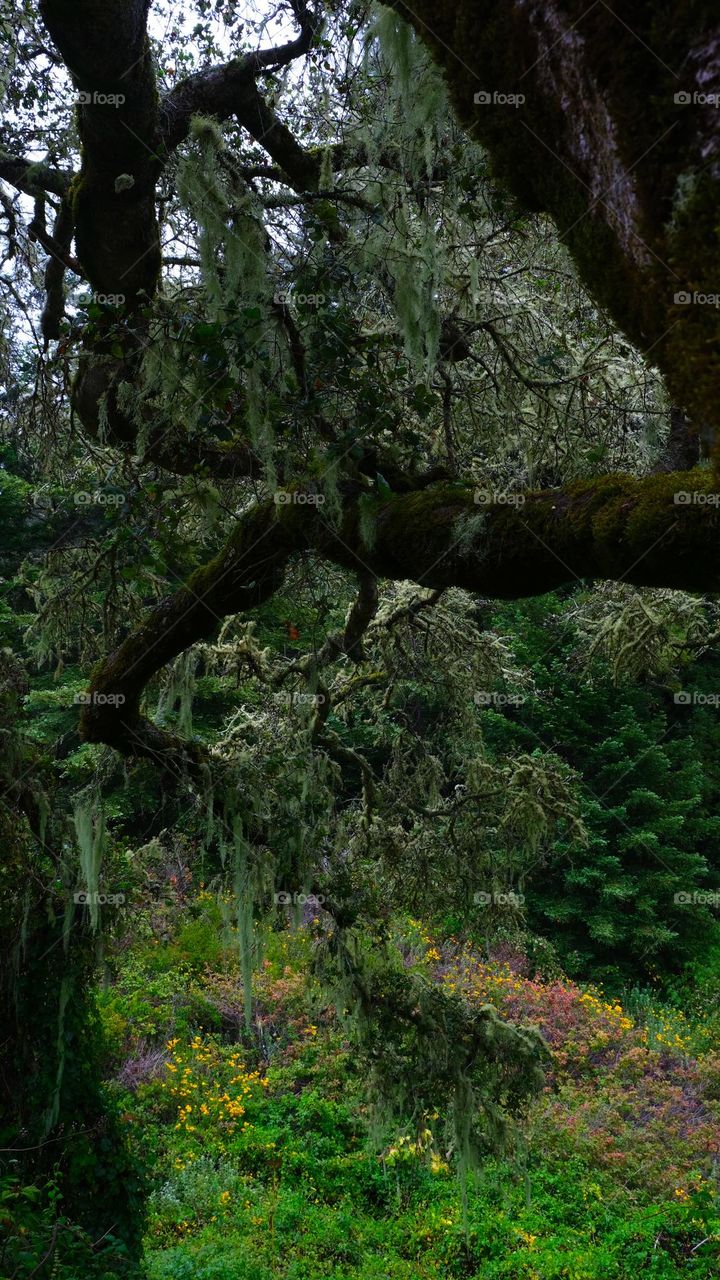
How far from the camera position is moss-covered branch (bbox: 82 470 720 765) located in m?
1.94

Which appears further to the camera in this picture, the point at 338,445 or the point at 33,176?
the point at 33,176

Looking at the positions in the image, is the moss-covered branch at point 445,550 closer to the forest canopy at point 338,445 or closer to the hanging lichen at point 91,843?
the forest canopy at point 338,445

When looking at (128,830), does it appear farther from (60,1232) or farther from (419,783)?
(60,1232)

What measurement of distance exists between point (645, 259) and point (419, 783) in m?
4.47

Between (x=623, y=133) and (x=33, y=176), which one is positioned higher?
(x=33, y=176)

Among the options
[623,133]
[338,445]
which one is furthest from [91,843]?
[623,133]

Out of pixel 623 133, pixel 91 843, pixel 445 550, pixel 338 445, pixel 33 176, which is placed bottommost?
pixel 91 843

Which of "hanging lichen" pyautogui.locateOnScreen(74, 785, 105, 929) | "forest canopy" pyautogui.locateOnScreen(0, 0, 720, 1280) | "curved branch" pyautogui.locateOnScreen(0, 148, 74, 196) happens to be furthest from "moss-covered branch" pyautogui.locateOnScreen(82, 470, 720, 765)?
"curved branch" pyautogui.locateOnScreen(0, 148, 74, 196)

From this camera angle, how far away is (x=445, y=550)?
8.27ft

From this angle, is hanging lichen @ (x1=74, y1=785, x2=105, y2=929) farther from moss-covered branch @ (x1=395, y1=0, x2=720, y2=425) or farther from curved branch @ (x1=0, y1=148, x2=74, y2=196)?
moss-covered branch @ (x1=395, y1=0, x2=720, y2=425)

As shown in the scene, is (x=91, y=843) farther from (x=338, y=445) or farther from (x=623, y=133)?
(x=623, y=133)

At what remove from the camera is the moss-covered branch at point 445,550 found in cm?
194

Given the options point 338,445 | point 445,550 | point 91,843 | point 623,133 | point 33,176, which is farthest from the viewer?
point 91,843

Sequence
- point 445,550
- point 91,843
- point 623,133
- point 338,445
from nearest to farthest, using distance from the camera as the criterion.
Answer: point 623,133 < point 445,550 < point 338,445 < point 91,843
